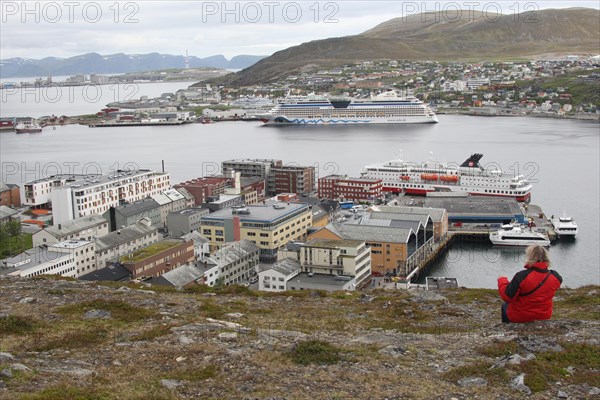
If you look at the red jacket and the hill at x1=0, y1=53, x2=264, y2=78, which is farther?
the hill at x1=0, y1=53, x2=264, y2=78

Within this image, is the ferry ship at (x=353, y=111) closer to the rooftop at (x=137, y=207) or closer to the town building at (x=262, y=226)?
the rooftop at (x=137, y=207)

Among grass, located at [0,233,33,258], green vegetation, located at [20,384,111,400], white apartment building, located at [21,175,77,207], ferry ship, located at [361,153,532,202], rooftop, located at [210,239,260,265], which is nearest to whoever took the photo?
green vegetation, located at [20,384,111,400]

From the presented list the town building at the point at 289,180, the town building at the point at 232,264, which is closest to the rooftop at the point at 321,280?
the town building at the point at 232,264

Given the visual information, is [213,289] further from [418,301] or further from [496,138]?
[496,138]

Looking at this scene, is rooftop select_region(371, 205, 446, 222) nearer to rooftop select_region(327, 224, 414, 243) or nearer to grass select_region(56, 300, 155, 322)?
rooftop select_region(327, 224, 414, 243)

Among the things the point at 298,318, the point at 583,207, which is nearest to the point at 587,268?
the point at 583,207

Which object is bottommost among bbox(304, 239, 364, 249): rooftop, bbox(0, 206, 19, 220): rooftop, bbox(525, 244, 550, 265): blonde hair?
bbox(304, 239, 364, 249): rooftop

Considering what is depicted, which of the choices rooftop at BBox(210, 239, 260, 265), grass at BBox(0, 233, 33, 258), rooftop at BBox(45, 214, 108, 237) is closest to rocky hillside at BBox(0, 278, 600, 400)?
rooftop at BBox(210, 239, 260, 265)
